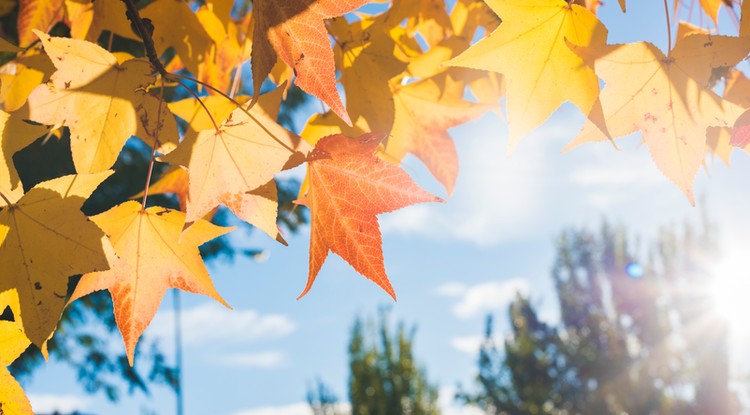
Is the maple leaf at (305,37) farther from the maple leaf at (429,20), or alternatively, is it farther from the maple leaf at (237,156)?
the maple leaf at (429,20)

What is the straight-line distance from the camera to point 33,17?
0.71m

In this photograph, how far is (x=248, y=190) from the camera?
1.71ft

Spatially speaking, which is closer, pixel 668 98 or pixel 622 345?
pixel 668 98

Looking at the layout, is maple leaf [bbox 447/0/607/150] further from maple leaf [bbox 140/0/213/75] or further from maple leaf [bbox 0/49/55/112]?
maple leaf [bbox 0/49/55/112]

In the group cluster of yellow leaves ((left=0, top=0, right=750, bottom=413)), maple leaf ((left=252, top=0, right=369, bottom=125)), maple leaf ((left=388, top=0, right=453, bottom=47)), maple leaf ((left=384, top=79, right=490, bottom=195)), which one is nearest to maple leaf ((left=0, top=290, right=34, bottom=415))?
cluster of yellow leaves ((left=0, top=0, right=750, bottom=413))

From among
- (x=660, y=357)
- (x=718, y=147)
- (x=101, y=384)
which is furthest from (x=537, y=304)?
(x=718, y=147)

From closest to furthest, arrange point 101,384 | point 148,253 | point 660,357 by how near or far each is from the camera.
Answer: point 148,253
point 101,384
point 660,357

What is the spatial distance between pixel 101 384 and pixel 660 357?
11.0 meters

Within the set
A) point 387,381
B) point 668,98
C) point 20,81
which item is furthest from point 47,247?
point 387,381

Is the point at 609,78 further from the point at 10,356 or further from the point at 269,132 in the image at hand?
the point at 10,356

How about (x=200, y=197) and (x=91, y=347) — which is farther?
(x=91, y=347)

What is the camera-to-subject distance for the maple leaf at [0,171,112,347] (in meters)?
0.52

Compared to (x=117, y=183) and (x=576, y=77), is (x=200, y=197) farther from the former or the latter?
(x=117, y=183)

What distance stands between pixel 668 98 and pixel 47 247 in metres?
0.59
